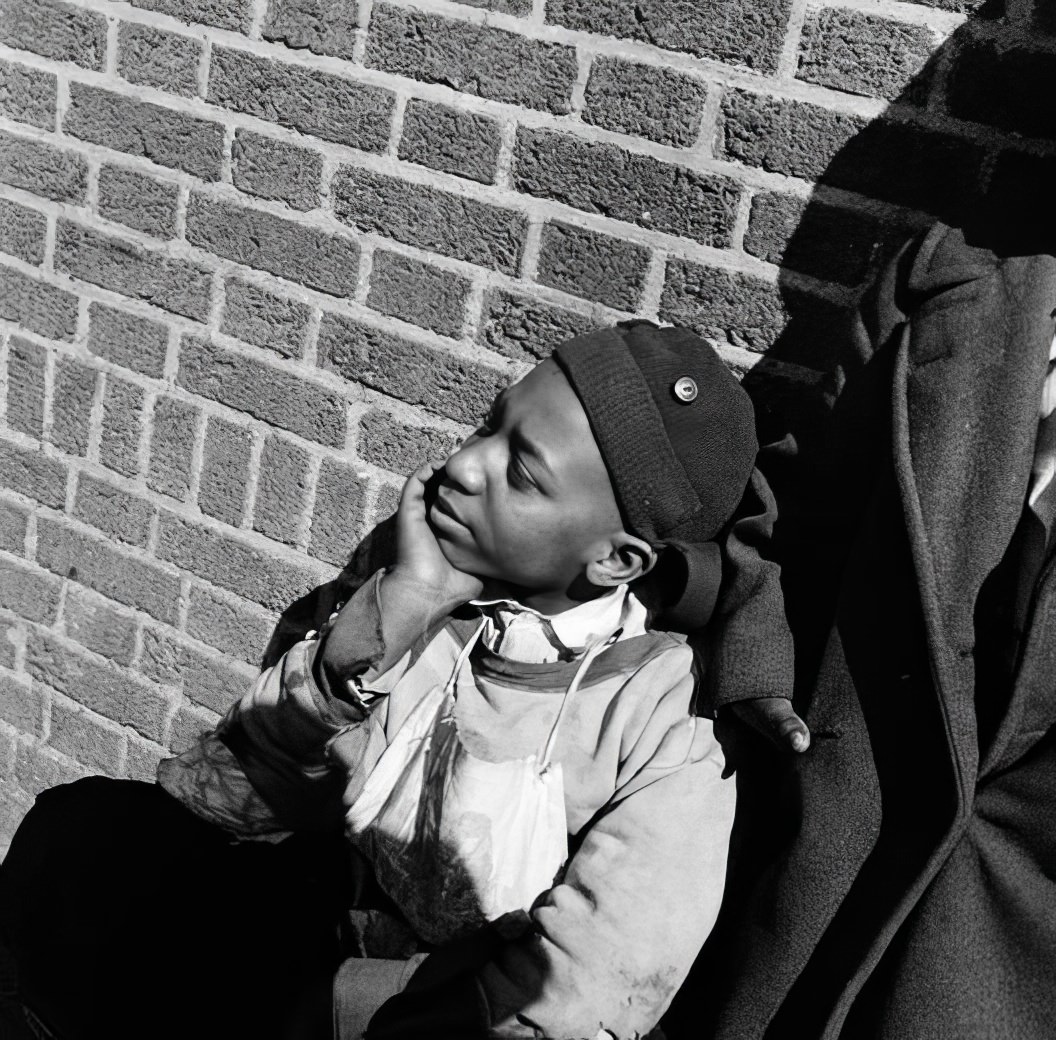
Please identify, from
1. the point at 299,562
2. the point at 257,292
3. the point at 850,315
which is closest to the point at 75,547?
the point at 299,562

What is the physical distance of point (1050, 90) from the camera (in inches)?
67.7

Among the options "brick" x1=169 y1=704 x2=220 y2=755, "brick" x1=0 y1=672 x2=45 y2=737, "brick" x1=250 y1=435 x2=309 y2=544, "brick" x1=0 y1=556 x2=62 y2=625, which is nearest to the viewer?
"brick" x1=250 y1=435 x2=309 y2=544

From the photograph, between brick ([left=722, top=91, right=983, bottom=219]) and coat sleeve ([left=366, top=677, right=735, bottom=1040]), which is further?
brick ([left=722, top=91, right=983, bottom=219])

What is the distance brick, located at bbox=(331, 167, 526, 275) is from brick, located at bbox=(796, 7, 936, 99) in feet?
1.83

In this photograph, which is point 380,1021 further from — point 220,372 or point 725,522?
point 220,372

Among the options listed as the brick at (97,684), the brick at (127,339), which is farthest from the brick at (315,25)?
the brick at (97,684)

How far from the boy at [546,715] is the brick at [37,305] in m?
1.06

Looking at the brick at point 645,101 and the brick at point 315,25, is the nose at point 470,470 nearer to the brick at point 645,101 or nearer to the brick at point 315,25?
the brick at point 645,101

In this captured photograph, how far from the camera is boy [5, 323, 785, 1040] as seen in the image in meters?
1.66

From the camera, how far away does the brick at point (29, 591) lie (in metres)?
2.78

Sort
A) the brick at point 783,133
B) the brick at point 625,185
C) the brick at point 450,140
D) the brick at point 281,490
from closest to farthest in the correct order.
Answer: the brick at point 783,133, the brick at point 625,185, the brick at point 450,140, the brick at point 281,490

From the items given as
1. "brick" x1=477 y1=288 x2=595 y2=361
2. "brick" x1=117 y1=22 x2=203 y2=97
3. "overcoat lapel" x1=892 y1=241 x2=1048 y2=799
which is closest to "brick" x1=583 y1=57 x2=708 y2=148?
"brick" x1=477 y1=288 x2=595 y2=361

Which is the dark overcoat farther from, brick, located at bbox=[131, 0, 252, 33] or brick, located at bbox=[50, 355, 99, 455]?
brick, located at bbox=[50, 355, 99, 455]

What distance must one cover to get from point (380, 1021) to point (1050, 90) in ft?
5.53
